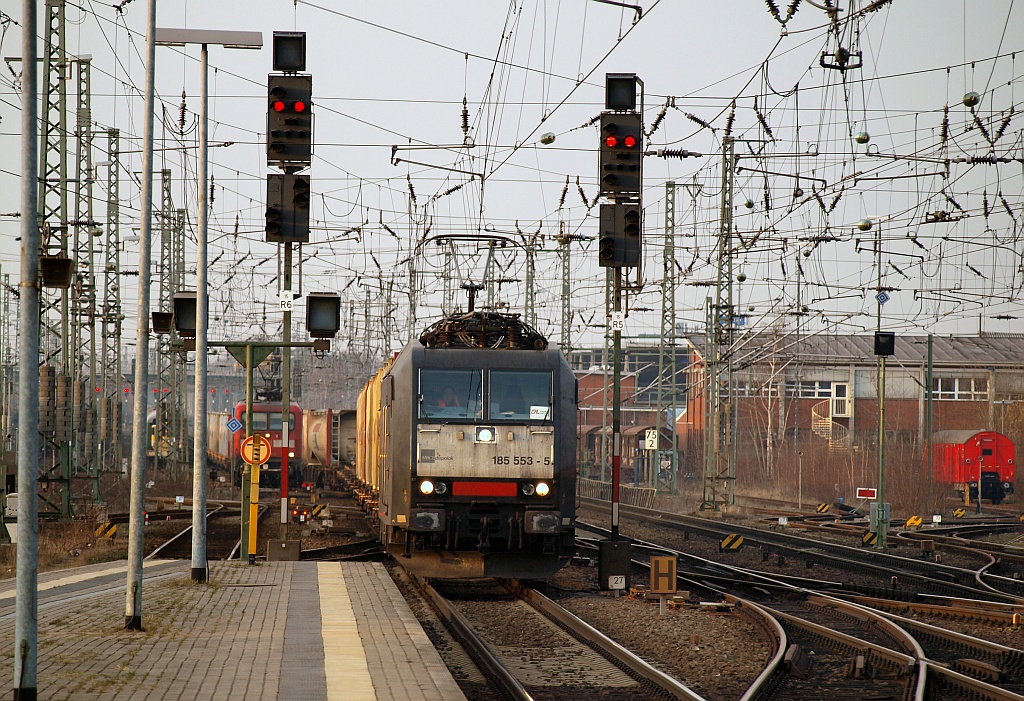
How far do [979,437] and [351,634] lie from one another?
3934 cm

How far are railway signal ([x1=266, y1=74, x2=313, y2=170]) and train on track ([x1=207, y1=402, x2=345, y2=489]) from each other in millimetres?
27897

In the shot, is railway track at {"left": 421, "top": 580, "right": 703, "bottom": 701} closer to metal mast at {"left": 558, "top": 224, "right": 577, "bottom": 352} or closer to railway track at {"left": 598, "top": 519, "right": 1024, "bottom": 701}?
railway track at {"left": 598, "top": 519, "right": 1024, "bottom": 701}

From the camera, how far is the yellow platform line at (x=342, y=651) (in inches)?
345

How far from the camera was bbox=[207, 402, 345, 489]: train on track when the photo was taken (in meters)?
46.4

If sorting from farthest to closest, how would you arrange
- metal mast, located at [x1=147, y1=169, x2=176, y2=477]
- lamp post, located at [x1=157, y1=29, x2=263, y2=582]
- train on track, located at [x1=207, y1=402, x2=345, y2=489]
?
1. train on track, located at [x1=207, y1=402, x2=345, y2=489]
2. metal mast, located at [x1=147, y1=169, x2=176, y2=477]
3. lamp post, located at [x1=157, y1=29, x2=263, y2=582]

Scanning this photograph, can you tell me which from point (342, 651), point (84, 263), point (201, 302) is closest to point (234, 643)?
point (342, 651)

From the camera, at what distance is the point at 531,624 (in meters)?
14.2

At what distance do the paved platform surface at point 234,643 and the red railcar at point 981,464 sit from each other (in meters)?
34.5

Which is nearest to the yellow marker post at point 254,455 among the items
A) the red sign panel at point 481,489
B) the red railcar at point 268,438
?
the red sign panel at point 481,489

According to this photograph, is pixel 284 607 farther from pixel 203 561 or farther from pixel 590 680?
pixel 590 680

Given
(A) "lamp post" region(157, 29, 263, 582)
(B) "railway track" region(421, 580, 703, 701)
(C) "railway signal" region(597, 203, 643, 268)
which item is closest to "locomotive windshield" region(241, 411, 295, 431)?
(A) "lamp post" region(157, 29, 263, 582)

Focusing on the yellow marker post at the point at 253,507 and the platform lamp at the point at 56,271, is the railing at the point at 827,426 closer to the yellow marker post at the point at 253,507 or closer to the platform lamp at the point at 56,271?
the yellow marker post at the point at 253,507

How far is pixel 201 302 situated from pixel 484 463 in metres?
4.34

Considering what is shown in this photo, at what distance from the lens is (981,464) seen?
150 feet
